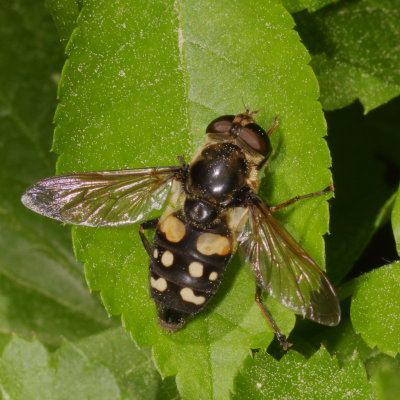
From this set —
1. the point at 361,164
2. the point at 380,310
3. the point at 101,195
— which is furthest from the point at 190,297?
the point at 361,164

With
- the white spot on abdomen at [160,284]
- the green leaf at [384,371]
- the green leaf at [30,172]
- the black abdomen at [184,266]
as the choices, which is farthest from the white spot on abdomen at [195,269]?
the green leaf at [30,172]

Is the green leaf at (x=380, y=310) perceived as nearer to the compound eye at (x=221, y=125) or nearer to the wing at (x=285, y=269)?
the wing at (x=285, y=269)

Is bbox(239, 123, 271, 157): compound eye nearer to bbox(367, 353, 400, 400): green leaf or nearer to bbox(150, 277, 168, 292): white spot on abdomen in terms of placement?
bbox(150, 277, 168, 292): white spot on abdomen

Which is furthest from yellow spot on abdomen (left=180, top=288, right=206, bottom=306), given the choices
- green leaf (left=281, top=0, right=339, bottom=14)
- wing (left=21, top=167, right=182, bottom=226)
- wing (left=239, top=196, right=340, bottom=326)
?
green leaf (left=281, top=0, right=339, bottom=14)

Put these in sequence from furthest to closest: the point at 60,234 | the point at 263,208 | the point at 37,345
Answer: the point at 60,234 → the point at 37,345 → the point at 263,208

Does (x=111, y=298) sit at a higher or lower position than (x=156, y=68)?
lower

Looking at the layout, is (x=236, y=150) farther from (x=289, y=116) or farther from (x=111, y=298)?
(x=111, y=298)

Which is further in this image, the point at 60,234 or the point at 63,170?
the point at 60,234

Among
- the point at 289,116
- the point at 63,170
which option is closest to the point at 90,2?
the point at 63,170
